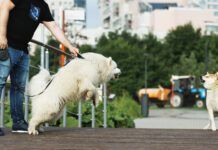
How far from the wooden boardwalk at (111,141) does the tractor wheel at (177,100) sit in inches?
1344

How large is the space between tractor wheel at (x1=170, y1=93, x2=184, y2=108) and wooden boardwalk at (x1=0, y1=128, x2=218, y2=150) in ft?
112

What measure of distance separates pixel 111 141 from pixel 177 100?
36232 millimetres

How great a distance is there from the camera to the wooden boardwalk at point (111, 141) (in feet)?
18.0

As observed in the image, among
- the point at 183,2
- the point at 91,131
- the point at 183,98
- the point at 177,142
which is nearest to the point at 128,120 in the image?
the point at 91,131

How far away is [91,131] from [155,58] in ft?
190

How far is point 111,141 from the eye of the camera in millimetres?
6031

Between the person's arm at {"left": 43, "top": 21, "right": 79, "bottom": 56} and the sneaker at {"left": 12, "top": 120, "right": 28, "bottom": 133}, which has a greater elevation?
the person's arm at {"left": 43, "top": 21, "right": 79, "bottom": 56}

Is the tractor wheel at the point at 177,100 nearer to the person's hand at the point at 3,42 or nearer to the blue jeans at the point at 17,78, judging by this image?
the blue jeans at the point at 17,78

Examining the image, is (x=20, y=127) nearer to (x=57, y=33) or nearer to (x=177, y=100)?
(x=57, y=33)

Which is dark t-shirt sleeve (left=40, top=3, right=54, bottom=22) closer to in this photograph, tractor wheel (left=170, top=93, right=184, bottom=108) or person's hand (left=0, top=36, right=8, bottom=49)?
person's hand (left=0, top=36, right=8, bottom=49)

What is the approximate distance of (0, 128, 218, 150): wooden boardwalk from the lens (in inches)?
216

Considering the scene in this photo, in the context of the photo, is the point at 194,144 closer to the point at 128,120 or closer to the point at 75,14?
the point at 128,120

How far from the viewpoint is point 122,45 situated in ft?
218

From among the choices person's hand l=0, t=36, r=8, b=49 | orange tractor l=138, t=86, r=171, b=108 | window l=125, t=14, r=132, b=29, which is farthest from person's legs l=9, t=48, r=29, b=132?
window l=125, t=14, r=132, b=29
